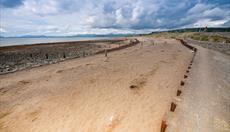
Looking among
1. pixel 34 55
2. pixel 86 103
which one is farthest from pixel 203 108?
pixel 34 55

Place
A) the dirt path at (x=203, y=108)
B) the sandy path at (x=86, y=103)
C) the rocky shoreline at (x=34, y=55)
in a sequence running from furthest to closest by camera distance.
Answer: the rocky shoreline at (x=34, y=55), the sandy path at (x=86, y=103), the dirt path at (x=203, y=108)

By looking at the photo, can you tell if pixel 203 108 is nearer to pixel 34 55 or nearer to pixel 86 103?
pixel 86 103

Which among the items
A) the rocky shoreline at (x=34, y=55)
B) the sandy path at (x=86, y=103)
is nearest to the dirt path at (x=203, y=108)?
the sandy path at (x=86, y=103)

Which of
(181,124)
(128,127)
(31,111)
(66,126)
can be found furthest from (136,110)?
(31,111)

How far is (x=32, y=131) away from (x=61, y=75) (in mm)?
7496

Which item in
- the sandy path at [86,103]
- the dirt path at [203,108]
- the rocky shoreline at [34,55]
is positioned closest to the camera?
the dirt path at [203,108]

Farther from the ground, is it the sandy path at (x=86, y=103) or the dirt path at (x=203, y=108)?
the dirt path at (x=203, y=108)

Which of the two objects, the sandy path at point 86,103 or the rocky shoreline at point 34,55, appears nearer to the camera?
the sandy path at point 86,103

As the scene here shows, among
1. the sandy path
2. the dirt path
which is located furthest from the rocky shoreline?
the dirt path

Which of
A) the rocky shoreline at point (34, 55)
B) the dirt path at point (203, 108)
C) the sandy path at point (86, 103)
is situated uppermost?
the rocky shoreline at point (34, 55)

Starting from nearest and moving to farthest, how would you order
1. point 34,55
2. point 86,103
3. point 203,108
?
point 203,108, point 86,103, point 34,55

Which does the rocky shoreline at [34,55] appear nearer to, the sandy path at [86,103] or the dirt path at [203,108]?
the sandy path at [86,103]

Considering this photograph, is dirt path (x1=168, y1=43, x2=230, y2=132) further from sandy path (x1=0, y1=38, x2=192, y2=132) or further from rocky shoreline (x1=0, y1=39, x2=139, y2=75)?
rocky shoreline (x1=0, y1=39, x2=139, y2=75)

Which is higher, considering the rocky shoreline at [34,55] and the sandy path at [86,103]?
A: the rocky shoreline at [34,55]
